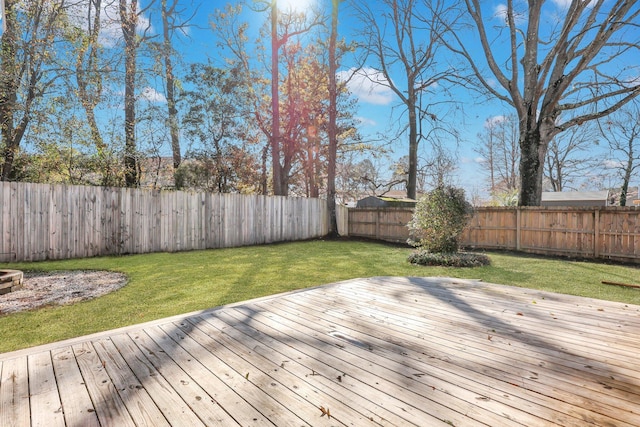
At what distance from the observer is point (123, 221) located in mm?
6676

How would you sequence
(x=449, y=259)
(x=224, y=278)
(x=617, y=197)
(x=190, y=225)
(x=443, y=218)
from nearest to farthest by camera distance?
(x=224, y=278) → (x=449, y=259) → (x=443, y=218) → (x=190, y=225) → (x=617, y=197)

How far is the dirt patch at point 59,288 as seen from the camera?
10.6 ft

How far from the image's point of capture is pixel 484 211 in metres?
8.42

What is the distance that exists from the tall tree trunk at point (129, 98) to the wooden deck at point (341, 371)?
23.6 ft

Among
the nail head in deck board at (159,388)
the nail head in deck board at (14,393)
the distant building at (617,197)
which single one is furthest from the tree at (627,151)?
the nail head in deck board at (14,393)

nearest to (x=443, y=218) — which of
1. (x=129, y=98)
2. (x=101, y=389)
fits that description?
(x=101, y=389)

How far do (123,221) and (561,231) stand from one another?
32.2 feet

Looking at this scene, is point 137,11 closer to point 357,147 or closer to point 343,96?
point 343,96

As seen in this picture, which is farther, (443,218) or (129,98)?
(129,98)

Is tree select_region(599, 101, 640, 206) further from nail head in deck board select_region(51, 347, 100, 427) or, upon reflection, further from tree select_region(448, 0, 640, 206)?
nail head in deck board select_region(51, 347, 100, 427)

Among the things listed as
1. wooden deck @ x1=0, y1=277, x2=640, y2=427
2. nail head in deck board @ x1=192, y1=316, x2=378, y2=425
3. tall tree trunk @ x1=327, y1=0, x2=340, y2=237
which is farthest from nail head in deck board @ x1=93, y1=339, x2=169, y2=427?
tall tree trunk @ x1=327, y1=0, x2=340, y2=237

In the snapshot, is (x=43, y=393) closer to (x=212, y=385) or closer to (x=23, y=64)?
(x=212, y=385)

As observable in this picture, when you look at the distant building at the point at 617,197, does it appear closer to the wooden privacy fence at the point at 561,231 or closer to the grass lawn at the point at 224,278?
the wooden privacy fence at the point at 561,231

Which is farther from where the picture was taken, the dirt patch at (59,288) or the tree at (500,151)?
the tree at (500,151)
